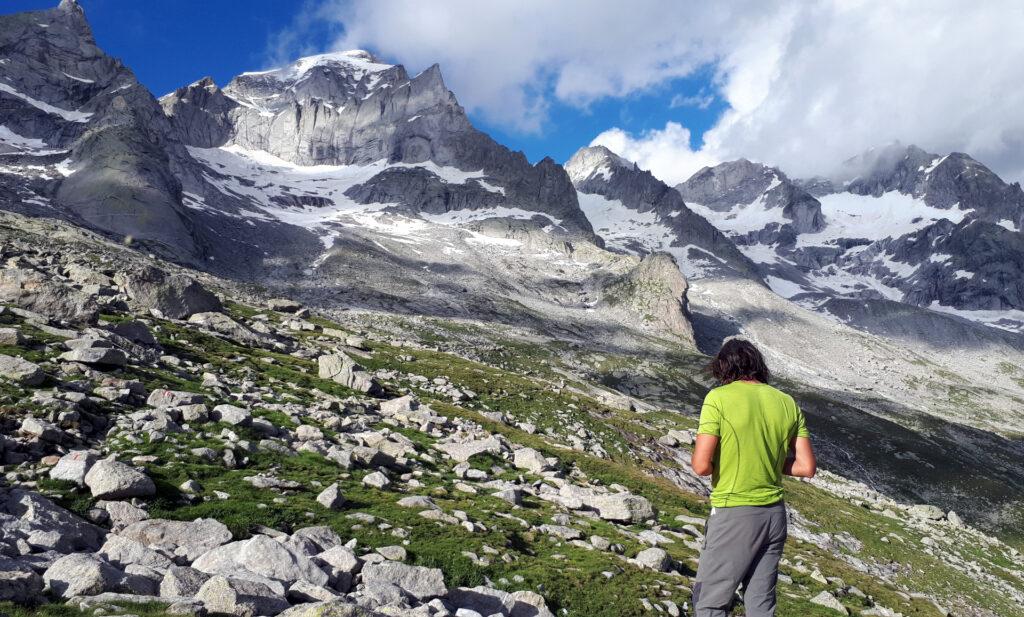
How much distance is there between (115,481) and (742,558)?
41.9ft

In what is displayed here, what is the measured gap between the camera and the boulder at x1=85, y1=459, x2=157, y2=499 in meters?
11.7

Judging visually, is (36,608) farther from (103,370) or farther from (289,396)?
(289,396)

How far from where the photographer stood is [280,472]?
16188 mm

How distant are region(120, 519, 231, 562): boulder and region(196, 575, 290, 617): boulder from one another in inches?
120

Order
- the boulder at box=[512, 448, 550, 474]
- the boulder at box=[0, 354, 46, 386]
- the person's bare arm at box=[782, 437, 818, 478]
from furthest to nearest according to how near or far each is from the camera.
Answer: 1. the boulder at box=[512, 448, 550, 474]
2. the boulder at box=[0, 354, 46, 386]
3. the person's bare arm at box=[782, 437, 818, 478]

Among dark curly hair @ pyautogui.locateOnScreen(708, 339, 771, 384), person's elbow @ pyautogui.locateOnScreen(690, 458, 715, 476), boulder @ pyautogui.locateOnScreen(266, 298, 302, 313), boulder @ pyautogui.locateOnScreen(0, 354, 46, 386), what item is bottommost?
boulder @ pyautogui.locateOnScreen(0, 354, 46, 386)

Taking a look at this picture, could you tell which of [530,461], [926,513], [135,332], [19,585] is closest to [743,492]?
[19,585]

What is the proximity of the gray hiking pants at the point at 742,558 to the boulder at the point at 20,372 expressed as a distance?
68.0 ft

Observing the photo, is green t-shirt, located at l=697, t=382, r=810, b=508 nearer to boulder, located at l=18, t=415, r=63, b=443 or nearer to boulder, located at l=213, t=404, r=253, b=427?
boulder, located at l=18, t=415, r=63, b=443

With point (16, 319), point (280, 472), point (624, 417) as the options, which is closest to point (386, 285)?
point (624, 417)

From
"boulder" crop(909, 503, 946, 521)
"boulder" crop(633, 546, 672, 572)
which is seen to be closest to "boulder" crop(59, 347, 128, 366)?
"boulder" crop(633, 546, 672, 572)

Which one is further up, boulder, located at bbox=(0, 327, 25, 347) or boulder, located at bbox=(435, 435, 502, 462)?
boulder, located at bbox=(0, 327, 25, 347)

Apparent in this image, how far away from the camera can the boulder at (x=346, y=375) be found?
116 feet

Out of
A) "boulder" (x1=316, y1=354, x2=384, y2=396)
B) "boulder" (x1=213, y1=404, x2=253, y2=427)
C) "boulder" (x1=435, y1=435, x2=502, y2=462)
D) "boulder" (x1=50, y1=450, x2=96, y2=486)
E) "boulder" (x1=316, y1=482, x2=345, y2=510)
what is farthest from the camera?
"boulder" (x1=316, y1=354, x2=384, y2=396)
